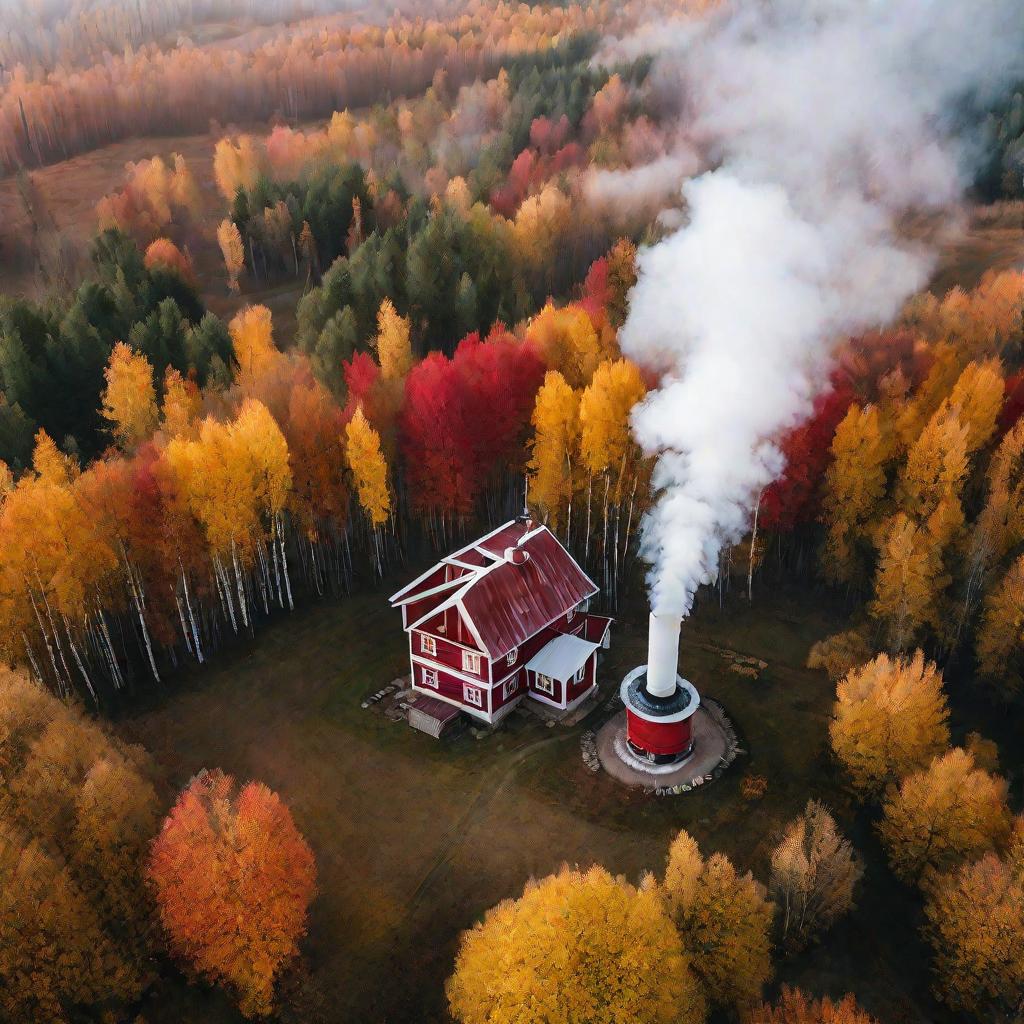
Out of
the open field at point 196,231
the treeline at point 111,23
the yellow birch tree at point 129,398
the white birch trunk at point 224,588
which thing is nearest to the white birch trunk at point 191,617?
the white birch trunk at point 224,588

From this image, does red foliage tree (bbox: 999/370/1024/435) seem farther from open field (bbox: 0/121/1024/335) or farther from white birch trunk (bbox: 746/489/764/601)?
open field (bbox: 0/121/1024/335)

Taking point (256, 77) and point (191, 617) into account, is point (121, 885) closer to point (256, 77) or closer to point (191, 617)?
point (191, 617)

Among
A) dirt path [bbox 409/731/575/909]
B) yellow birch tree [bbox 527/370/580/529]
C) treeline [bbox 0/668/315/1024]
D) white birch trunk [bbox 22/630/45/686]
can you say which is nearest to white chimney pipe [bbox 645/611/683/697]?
dirt path [bbox 409/731/575/909]

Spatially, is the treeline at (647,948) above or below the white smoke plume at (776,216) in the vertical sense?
below

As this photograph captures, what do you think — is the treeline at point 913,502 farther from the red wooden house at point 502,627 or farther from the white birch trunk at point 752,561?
the red wooden house at point 502,627

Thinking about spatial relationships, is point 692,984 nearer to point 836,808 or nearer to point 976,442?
point 836,808

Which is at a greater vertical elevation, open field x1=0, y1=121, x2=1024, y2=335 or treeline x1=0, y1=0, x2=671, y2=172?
treeline x1=0, y1=0, x2=671, y2=172

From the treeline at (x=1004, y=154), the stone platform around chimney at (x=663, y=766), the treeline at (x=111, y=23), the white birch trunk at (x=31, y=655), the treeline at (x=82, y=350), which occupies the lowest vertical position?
the stone platform around chimney at (x=663, y=766)
